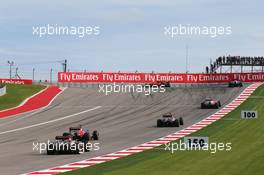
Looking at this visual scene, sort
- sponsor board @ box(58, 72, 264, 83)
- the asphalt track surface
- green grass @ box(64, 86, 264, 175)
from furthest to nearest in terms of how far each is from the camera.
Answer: sponsor board @ box(58, 72, 264, 83) < the asphalt track surface < green grass @ box(64, 86, 264, 175)

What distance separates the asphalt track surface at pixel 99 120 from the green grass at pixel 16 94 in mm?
3263

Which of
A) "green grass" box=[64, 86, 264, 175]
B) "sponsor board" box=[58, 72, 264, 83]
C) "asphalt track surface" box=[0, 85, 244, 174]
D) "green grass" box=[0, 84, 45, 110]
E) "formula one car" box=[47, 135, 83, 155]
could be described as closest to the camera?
"green grass" box=[64, 86, 264, 175]

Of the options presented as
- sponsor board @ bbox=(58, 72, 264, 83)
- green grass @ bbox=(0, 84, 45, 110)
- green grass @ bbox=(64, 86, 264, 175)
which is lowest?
green grass @ bbox=(64, 86, 264, 175)

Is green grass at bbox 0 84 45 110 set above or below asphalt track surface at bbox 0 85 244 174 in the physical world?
above

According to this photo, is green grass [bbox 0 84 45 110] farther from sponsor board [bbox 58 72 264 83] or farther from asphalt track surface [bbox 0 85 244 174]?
sponsor board [bbox 58 72 264 83]

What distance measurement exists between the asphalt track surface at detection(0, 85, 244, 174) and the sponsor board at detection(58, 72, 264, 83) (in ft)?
31.6

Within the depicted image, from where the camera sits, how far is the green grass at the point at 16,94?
5453 centimetres

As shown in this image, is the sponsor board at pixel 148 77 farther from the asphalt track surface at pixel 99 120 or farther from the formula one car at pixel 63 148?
the formula one car at pixel 63 148

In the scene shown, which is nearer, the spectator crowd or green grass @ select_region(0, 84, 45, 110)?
green grass @ select_region(0, 84, 45, 110)

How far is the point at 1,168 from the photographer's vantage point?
70.6 ft

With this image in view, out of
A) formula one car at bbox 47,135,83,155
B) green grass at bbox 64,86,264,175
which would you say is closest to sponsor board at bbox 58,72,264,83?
green grass at bbox 64,86,264,175

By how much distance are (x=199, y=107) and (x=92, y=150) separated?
24.9 metres

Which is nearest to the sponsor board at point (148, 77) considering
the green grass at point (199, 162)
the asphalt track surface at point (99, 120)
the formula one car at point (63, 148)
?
the asphalt track surface at point (99, 120)

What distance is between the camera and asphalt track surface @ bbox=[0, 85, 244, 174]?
25.1m
